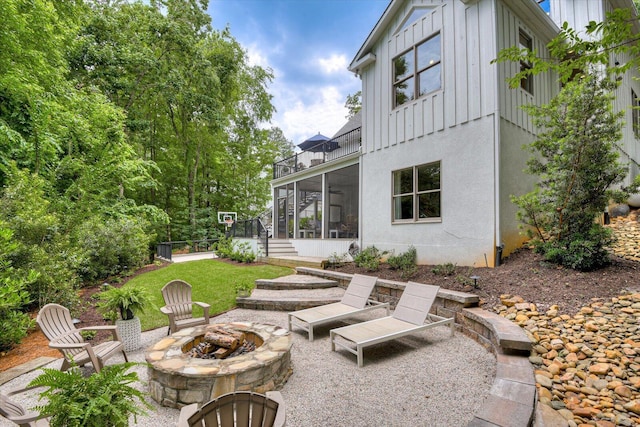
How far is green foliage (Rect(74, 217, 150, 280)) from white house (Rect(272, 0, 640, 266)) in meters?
7.48

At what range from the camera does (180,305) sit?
5344 millimetres

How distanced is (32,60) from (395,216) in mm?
10752

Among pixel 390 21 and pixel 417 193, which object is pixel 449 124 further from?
pixel 390 21

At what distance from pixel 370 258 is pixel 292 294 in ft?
7.84

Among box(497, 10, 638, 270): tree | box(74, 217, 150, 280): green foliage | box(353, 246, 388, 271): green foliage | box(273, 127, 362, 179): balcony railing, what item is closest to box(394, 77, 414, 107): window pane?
box(273, 127, 362, 179): balcony railing

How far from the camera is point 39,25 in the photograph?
27.2ft

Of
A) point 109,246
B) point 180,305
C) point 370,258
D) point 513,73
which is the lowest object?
point 180,305

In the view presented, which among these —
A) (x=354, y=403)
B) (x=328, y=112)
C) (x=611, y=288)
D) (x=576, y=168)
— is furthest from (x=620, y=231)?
(x=328, y=112)

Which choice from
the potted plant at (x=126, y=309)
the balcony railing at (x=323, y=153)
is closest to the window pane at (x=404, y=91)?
the balcony railing at (x=323, y=153)

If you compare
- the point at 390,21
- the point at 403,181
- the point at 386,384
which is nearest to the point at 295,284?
the point at 403,181

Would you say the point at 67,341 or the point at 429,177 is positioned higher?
the point at 429,177

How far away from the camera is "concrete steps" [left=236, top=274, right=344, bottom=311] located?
6.76 metres

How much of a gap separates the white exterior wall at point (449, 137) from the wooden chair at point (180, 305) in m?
5.31

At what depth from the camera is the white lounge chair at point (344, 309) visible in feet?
17.0
